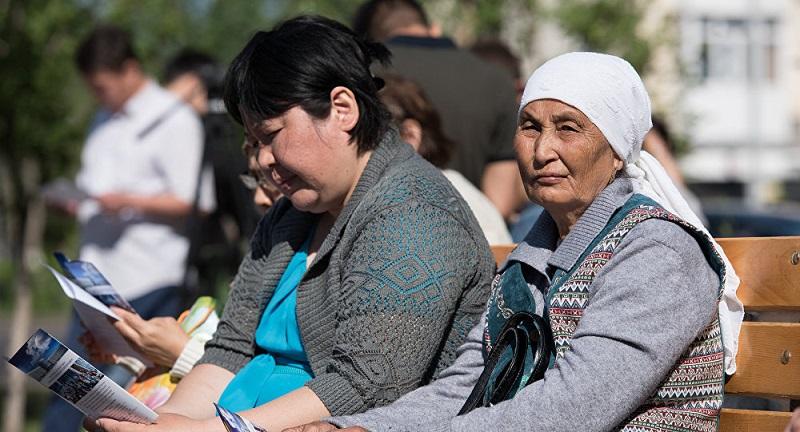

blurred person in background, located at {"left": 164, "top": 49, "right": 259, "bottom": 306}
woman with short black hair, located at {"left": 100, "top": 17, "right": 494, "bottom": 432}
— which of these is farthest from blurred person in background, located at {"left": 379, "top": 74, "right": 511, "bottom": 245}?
blurred person in background, located at {"left": 164, "top": 49, "right": 259, "bottom": 306}

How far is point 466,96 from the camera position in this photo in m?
4.94

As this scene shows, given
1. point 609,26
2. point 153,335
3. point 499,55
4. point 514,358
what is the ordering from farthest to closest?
point 609,26 → point 499,55 → point 153,335 → point 514,358

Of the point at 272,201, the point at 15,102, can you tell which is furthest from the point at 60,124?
the point at 272,201

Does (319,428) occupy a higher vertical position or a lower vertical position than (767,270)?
lower

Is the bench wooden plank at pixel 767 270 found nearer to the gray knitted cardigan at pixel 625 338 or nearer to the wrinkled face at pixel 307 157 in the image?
the gray knitted cardigan at pixel 625 338

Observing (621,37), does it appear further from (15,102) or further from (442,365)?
(442,365)

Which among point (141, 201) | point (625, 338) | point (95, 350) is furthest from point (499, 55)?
point (625, 338)

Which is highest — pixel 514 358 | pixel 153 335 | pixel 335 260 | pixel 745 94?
pixel 335 260

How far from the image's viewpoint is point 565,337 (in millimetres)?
2627

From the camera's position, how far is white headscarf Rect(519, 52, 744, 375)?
2.67 metres

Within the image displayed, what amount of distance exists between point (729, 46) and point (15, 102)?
2452 centimetres

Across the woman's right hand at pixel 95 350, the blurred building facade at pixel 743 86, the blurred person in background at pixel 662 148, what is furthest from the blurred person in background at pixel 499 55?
the blurred building facade at pixel 743 86

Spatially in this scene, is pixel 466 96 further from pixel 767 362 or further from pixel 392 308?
pixel 767 362

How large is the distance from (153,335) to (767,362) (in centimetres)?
173
